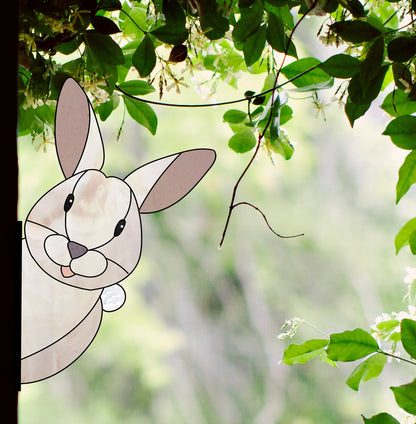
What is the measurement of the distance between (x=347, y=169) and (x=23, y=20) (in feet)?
5.49

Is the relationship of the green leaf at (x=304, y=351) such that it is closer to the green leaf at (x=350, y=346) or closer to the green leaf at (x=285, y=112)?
the green leaf at (x=350, y=346)

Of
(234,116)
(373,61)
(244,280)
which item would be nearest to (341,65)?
(373,61)

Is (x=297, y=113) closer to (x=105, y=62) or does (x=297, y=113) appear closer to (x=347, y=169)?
(x=347, y=169)

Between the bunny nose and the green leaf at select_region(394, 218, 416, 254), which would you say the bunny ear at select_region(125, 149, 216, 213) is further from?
the green leaf at select_region(394, 218, 416, 254)

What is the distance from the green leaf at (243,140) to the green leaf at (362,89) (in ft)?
0.45

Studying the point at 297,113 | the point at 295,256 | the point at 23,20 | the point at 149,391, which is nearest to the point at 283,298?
the point at 295,256

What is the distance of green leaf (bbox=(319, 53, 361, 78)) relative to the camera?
1.33 ft

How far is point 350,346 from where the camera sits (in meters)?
0.47

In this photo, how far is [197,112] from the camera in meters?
1.70

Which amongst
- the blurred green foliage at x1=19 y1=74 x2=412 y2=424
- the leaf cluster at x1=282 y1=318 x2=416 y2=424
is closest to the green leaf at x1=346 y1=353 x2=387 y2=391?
the leaf cluster at x1=282 y1=318 x2=416 y2=424

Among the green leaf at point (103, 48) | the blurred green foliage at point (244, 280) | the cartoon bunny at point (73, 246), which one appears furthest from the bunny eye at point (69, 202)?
the blurred green foliage at point (244, 280)

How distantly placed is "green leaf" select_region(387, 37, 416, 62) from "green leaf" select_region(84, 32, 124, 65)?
0.24 m

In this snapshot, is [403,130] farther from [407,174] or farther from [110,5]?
[110,5]

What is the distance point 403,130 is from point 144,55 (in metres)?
0.25
